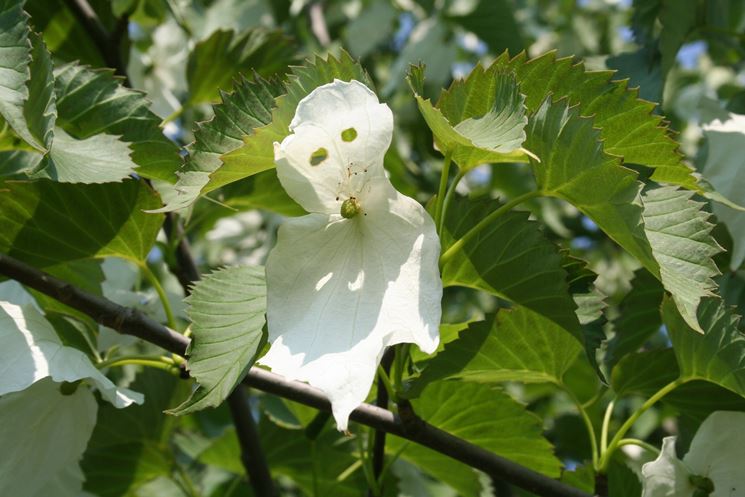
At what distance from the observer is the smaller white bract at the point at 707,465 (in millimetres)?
718

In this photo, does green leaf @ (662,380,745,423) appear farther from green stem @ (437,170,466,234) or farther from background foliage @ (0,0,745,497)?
green stem @ (437,170,466,234)

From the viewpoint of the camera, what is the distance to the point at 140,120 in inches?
33.2

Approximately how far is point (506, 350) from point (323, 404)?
15 centimetres

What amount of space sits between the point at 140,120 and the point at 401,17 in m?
1.62

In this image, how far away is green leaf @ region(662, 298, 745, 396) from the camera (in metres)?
0.68

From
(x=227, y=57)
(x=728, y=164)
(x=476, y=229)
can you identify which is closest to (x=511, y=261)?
(x=476, y=229)

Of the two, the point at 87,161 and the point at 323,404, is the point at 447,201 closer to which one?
the point at 323,404

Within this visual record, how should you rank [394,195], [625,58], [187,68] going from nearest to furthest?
[394,195] < [625,58] < [187,68]

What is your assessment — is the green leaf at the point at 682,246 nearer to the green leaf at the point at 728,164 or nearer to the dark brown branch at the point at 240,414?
the green leaf at the point at 728,164

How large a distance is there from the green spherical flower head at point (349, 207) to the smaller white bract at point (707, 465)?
295 mm

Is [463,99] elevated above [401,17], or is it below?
above

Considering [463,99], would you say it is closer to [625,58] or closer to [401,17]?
[625,58]

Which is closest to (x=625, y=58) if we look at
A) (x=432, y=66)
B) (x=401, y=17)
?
(x=432, y=66)

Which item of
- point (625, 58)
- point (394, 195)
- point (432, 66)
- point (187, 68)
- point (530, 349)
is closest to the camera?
point (394, 195)
